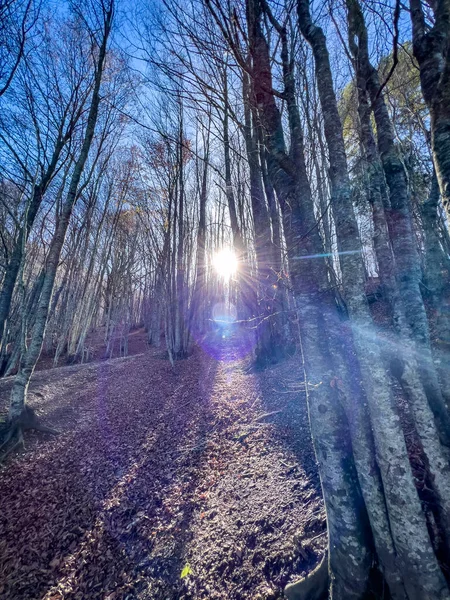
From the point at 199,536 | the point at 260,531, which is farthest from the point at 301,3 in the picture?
the point at 199,536

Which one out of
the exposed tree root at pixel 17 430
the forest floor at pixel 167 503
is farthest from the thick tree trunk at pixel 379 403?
the exposed tree root at pixel 17 430

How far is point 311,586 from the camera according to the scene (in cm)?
197

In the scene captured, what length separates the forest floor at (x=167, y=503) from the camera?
93.6 inches

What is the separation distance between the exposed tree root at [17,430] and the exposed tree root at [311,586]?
17.1 feet

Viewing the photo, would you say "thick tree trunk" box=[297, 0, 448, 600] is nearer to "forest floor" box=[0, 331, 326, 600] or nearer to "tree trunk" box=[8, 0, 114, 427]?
"forest floor" box=[0, 331, 326, 600]

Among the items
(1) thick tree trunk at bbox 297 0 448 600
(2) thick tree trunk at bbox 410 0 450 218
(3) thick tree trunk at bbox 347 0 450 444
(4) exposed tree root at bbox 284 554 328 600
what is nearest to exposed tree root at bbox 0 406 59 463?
(4) exposed tree root at bbox 284 554 328 600

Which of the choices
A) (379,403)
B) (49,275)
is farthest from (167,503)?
(49,275)

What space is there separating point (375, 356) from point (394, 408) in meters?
0.38

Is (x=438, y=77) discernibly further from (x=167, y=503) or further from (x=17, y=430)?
(x=17, y=430)

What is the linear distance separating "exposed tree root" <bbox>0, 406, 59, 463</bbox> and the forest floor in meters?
0.14

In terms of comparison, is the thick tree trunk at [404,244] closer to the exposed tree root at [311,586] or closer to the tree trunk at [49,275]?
the exposed tree root at [311,586]

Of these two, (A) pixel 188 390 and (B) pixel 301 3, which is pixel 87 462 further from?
(B) pixel 301 3

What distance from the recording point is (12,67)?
5.05m

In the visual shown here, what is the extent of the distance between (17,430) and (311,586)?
5.80 metres
